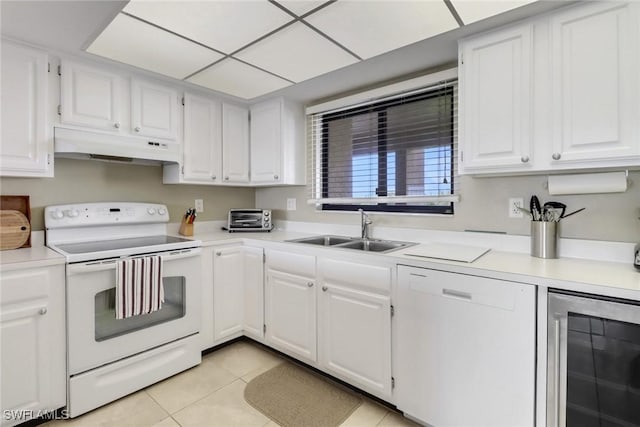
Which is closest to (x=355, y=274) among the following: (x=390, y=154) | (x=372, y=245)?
(x=372, y=245)

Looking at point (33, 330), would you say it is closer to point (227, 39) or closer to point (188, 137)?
point (188, 137)

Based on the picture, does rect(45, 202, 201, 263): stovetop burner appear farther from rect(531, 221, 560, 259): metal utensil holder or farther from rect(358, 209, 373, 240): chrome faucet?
rect(531, 221, 560, 259): metal utensil holder

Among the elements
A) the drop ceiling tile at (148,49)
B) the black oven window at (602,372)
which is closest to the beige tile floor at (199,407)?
the black oven window at (602,372)

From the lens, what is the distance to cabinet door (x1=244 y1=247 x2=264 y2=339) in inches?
94.5

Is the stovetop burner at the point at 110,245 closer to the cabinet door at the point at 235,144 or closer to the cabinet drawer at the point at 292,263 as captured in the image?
the cabinet drawer at the point at 292,263

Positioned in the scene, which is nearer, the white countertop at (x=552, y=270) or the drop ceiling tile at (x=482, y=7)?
the white countertop at (x=552, y=270)

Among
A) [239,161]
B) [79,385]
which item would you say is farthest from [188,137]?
[79,385]

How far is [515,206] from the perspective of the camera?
1838 millimetres

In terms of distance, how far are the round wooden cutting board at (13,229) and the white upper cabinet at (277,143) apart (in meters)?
1.63

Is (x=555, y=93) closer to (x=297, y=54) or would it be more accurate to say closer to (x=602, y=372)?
(x=602, y=372)

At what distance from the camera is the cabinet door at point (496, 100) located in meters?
1.56

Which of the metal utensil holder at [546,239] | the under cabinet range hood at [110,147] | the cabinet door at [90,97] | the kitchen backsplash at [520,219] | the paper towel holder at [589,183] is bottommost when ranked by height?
the metal utensil holder at [546,239]

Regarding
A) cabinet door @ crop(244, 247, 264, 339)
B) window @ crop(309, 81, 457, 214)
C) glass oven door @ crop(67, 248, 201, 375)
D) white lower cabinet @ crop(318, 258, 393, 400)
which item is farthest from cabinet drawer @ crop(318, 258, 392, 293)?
glass oven door @ crop(67, 248, 201, 375)

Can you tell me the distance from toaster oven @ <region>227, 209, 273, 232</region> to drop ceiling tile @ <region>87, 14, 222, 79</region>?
1253 millimetres
